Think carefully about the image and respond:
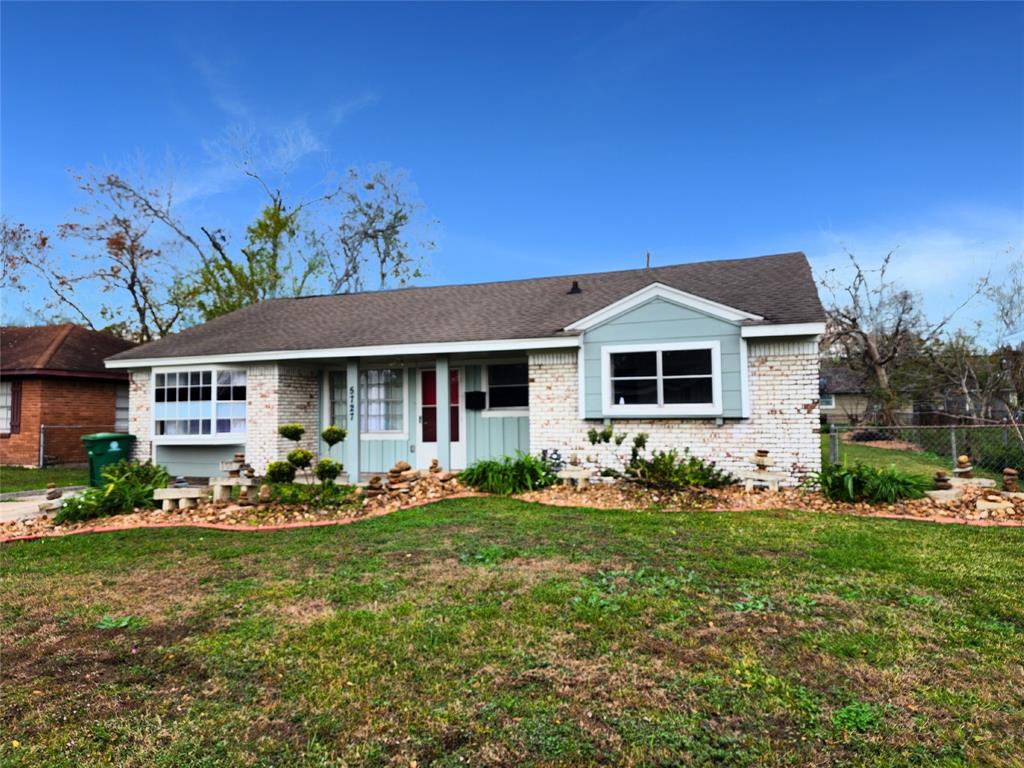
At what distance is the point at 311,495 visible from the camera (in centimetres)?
789

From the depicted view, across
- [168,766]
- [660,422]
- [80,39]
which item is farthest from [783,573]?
[80,39]

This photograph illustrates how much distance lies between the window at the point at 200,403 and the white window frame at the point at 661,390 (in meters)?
7.71

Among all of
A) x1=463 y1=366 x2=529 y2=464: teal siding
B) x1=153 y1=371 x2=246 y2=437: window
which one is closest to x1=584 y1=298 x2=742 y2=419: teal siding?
x1=463 y1=366 x2=529 y2=464: teal siding

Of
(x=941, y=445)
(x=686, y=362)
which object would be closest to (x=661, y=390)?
(x=686, y=362)

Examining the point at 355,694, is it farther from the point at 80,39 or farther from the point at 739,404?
the point at 80,39

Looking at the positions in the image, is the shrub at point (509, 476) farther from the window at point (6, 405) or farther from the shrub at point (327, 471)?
the window at point (6, 405)

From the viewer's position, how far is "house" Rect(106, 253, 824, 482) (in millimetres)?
8922

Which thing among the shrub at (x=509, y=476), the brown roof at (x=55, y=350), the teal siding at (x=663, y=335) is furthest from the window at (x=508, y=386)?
the brown roof at (x=55, y=350)

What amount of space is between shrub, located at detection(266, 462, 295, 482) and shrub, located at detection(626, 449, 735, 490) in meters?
4.96

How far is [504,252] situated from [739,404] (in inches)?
692

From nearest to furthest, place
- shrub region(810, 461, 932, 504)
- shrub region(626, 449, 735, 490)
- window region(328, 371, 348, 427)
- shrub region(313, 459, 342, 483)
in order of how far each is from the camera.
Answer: shrub region(810, 461, 932, 504) < shrub region(313, 459, 342, 483) < shrub region(626, 449, 735, 490) < window region(328, 371, 348, 427)

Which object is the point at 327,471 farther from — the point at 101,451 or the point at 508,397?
the point at 101,451

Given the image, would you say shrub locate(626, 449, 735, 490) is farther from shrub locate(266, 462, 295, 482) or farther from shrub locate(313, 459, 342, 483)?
shrub locate(266, 462, 295, 482)

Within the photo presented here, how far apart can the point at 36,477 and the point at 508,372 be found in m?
11.3
